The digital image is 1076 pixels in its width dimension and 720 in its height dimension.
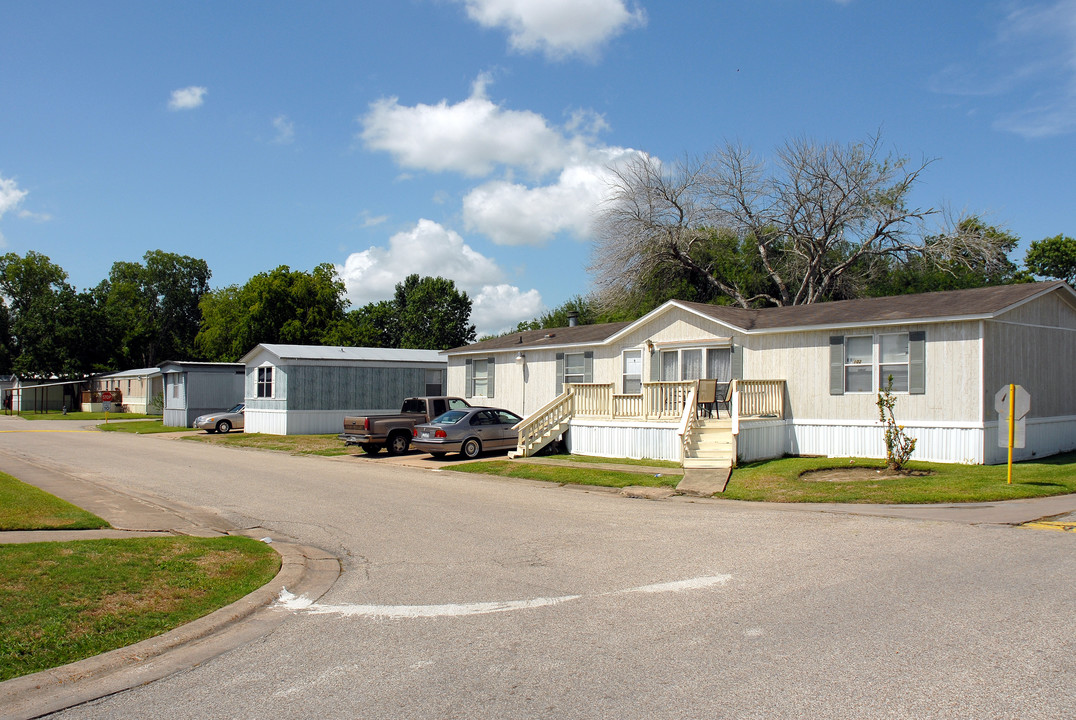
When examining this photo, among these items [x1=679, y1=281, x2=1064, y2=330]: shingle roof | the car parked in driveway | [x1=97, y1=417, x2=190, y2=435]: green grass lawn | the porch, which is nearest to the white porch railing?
the porch

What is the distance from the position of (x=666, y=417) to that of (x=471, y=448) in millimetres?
5748

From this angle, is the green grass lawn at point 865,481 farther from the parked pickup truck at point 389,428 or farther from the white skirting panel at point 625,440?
the parked pickup truck at point 389,428

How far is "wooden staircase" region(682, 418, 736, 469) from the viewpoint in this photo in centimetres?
1809

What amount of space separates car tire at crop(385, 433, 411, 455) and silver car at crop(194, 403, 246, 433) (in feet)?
48.3

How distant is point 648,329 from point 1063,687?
19531 mm

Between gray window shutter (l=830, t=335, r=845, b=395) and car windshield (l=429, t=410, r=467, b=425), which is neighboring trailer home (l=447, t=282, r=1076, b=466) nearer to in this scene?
gray window shutter (l=830, t=335, r=845, b=395)

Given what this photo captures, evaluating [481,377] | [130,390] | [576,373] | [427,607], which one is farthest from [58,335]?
[427,607]

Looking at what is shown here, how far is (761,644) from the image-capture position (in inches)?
222

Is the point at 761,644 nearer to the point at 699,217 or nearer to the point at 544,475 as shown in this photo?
the point at 544,475

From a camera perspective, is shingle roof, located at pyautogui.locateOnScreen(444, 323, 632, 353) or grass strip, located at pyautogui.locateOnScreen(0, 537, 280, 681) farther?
shingle roof, located at pyautogui.locateOnScreen(444, 323, 632, 353)

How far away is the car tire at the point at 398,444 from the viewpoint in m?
24.1

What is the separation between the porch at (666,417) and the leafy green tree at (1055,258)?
125ft

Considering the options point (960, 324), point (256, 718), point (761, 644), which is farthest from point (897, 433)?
point (256, 718)

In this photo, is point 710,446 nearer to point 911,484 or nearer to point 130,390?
point 911,484
